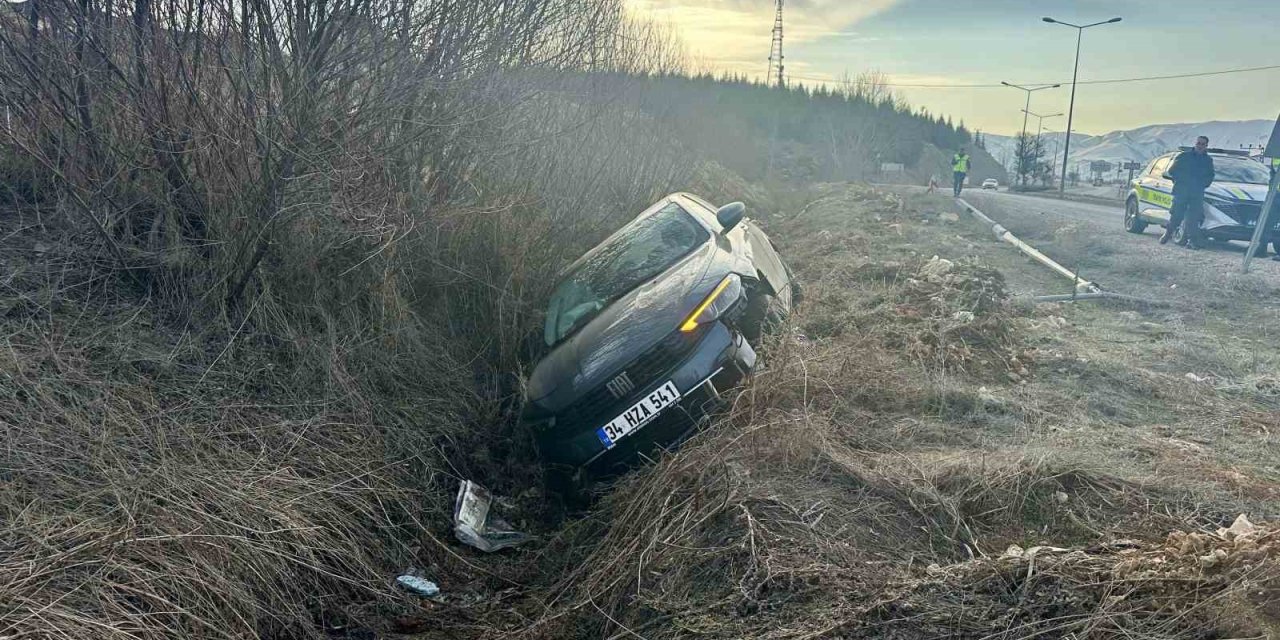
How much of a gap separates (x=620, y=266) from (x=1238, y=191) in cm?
1085

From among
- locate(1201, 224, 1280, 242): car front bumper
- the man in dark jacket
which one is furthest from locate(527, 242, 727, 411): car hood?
the man in dark jacket

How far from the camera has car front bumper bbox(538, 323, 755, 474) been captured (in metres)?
4.70

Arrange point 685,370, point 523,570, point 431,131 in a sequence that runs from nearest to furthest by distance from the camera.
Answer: point 523,570
point 685,370
point 431,131

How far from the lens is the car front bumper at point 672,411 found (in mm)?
4703

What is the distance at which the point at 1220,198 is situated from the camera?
39.6 ft

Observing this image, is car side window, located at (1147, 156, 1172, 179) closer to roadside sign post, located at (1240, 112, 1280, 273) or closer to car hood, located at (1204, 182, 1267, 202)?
car hood, located at (1204, 182, 1267, 202)

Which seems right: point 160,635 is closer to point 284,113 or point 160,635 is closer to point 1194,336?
point 284,113

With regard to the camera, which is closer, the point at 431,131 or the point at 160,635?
the point at 160,635

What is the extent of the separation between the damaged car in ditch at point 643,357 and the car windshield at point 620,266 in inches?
0.6

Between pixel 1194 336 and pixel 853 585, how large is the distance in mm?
5528

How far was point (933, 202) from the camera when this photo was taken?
22422mm

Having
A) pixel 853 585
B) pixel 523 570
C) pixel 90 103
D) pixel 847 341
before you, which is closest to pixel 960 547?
pixel 853 585

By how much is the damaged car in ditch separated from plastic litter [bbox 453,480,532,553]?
43 centimetres

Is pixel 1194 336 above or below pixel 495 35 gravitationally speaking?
below
